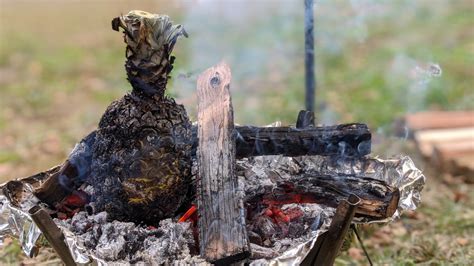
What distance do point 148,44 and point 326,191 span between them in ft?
3.15

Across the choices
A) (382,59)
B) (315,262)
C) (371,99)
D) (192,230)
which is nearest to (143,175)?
(192,230)

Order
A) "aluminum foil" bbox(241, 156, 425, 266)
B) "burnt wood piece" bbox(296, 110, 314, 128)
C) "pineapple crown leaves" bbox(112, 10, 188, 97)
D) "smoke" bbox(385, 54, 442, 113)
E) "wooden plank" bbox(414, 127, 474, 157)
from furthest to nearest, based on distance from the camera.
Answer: "smoke" bbox(385, 54, 442, 113), "wooden plank" bbox(414, 127, 474, 157), "burnt wood piece" bbox(296, 110, 314, 128), "aluminum foil" bbox(241, 156, 425, 266), "pineapple crown leaves" bbox(112, 10, 188, 97)

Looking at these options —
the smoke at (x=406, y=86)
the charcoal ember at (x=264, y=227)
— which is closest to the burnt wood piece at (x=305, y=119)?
the charcoal ember at (x=264, y=227)

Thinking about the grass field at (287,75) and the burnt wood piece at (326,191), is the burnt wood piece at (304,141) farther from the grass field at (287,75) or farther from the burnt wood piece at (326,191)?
the grass field at (287,75)

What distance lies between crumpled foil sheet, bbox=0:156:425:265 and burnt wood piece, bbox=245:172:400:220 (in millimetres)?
74

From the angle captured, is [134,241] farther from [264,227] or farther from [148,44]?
[148,44]

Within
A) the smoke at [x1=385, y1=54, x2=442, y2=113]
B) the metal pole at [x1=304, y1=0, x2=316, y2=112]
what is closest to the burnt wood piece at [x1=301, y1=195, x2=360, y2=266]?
the metal pole at [x1=304, y1=0, x2=316, y2=112]

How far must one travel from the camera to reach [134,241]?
2109mm

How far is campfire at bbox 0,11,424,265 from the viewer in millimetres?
2070

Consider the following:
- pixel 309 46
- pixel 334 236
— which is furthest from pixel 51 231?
pixel 309 46

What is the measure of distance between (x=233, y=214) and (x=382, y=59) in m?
5.48

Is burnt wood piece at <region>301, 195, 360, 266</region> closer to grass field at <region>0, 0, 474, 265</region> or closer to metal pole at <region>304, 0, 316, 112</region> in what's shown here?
grass field at <region>0, 0, 474, 265</region>

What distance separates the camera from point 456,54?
6.96 m

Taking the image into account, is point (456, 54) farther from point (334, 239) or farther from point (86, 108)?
point (334, 239)
